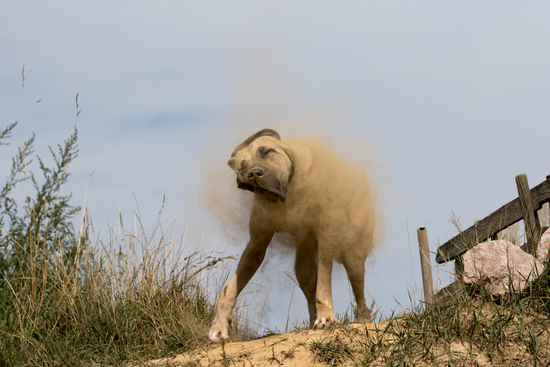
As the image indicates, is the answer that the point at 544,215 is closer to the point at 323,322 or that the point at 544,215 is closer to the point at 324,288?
the point at 324,288

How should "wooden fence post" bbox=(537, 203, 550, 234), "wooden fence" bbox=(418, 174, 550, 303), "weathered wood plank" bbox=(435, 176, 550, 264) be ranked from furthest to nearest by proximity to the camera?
"wooden fence post" bbox=(537, 203, 550, 234)
"weathered wood plank" bbox=(435, 176, 550, 264)
"wooden fence" bbox=(418, 174, 550, 303)

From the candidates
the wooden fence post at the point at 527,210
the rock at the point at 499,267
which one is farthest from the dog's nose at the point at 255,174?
the wooden fence post at the point at 527,210

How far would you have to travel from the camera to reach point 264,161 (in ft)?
15.8

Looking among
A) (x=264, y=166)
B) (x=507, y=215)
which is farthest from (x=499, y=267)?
(x=507, y=215)

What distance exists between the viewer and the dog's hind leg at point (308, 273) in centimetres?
568

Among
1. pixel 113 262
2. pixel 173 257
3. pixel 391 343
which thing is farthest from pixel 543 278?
pixel 113 262

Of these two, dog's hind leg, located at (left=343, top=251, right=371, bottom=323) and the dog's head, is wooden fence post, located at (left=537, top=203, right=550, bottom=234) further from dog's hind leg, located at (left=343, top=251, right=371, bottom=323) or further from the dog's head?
the dog's head

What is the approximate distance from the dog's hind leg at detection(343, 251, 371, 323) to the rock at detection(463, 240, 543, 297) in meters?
1.02

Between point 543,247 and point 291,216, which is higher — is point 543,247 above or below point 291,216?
below

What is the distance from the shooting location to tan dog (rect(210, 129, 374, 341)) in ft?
15.9

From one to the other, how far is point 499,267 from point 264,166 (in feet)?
6.48

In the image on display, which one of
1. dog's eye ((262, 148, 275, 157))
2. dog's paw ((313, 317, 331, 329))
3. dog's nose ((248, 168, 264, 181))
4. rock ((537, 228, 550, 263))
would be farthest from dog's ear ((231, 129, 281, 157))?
rock ((537, 228, 550, 263))

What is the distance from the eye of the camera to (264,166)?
188 inches

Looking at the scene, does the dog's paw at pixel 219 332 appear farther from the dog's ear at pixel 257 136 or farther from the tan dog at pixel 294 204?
the dog's ear at pixel 257 136
